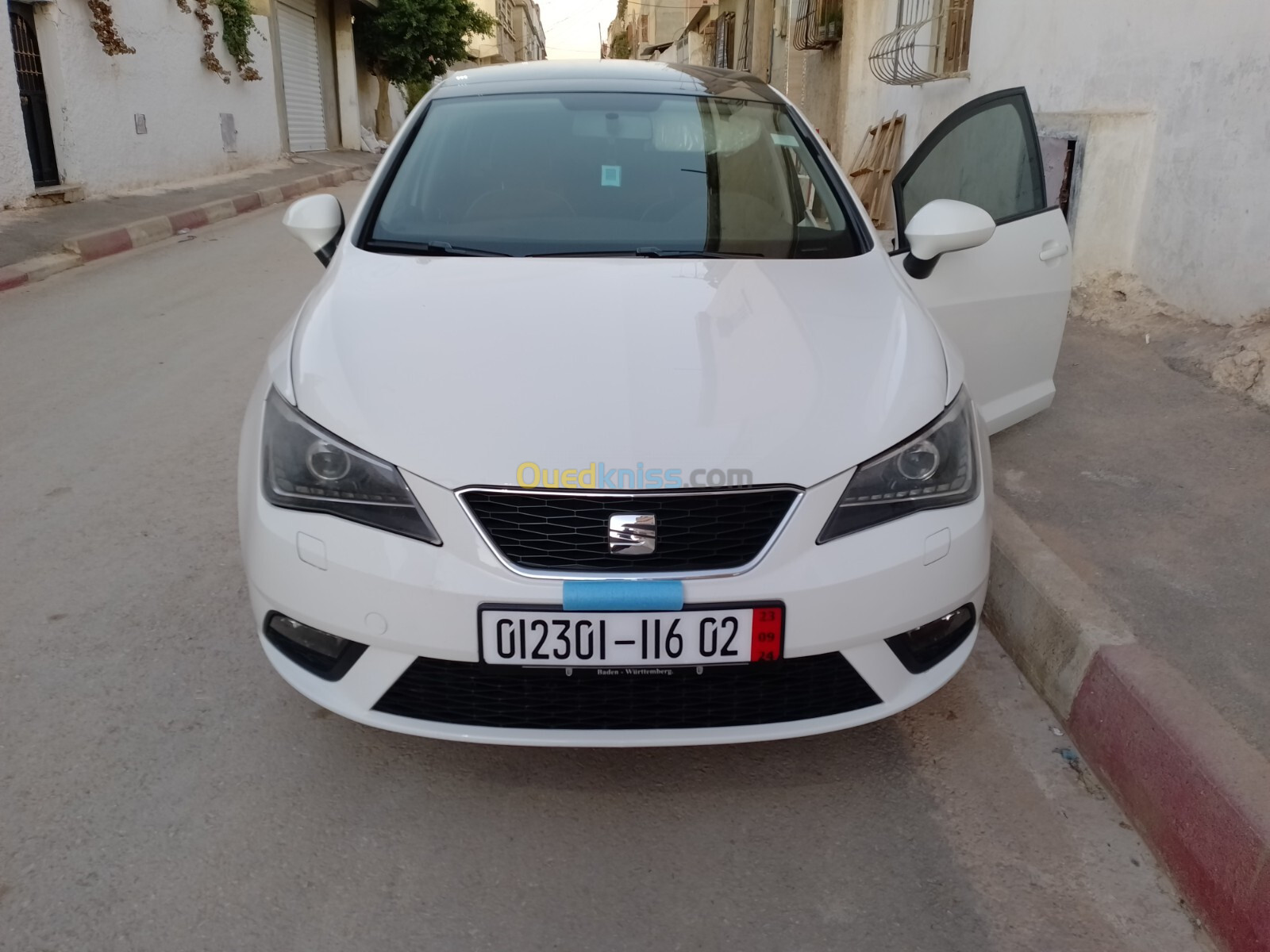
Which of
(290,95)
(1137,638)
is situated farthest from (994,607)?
(290,95)

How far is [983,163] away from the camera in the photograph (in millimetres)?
3850

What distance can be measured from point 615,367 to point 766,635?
613mm

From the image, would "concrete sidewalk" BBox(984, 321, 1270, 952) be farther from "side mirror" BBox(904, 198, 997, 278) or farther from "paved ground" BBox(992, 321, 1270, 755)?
"side mirror" BBox(904, 198, 997, 278)

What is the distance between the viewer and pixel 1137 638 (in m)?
2.61

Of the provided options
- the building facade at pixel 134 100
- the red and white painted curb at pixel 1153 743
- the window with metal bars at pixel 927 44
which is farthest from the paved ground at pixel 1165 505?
the building facade at pixel 134 100

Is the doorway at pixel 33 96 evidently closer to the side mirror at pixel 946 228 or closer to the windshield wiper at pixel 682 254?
the windshield wiper at pixel 682 254

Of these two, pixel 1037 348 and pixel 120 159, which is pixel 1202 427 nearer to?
pixel 1037 348

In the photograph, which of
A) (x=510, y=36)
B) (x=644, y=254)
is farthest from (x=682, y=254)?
(x=510, y=36)

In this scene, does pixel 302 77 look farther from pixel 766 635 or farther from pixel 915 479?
pixel 766 635

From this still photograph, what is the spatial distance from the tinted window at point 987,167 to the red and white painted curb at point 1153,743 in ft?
4.73

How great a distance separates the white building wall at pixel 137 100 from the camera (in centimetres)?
1166

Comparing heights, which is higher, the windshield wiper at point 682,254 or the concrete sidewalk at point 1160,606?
the windshield wiper at point 682,254

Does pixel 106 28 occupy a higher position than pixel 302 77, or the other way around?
pixel 106 28

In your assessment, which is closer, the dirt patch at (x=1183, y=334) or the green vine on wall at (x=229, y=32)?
the dirt patch at (x=1183, y=334)
